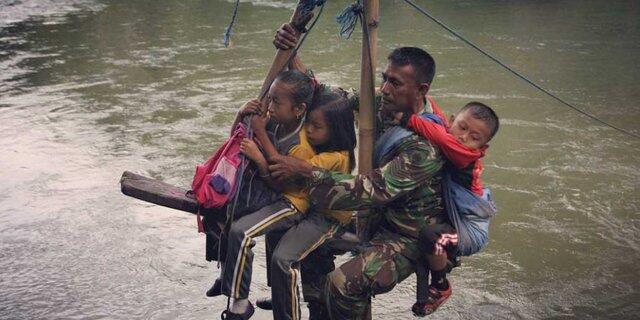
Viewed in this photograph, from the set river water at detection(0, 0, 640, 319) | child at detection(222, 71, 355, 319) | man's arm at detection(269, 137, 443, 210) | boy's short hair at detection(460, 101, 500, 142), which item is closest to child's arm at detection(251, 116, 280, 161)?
child at detection(222, 71, 355, 319)

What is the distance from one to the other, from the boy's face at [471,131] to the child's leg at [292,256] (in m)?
0.72

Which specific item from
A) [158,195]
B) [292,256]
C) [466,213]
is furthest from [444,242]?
[158,195]

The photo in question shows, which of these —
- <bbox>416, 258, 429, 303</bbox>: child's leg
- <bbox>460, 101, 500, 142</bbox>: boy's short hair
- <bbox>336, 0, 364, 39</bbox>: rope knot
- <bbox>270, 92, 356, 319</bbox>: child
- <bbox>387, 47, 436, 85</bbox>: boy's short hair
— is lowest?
<bbox>416, 258, 429, 303</bbox>: child's leg

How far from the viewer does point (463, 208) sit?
122 inches

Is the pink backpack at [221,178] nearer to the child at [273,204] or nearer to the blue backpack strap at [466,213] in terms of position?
the child at [273,204]

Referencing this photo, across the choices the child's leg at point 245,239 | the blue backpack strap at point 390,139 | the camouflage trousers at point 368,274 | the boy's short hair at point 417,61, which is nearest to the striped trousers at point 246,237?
the child's leg at point 245,239

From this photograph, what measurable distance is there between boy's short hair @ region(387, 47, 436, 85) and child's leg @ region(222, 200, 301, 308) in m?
0.83

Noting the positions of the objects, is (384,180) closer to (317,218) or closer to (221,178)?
(317,218)

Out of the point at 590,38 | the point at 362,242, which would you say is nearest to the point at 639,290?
the point at 362,242

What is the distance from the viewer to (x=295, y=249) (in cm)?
318

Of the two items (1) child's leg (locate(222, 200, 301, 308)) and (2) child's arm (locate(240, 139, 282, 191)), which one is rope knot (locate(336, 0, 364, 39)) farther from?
(1) child's leg (locate(222, 200, 301, 308))

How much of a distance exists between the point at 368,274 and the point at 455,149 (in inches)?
25.7

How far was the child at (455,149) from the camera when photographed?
295 centimetres

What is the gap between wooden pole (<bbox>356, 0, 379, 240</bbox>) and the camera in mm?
3119
